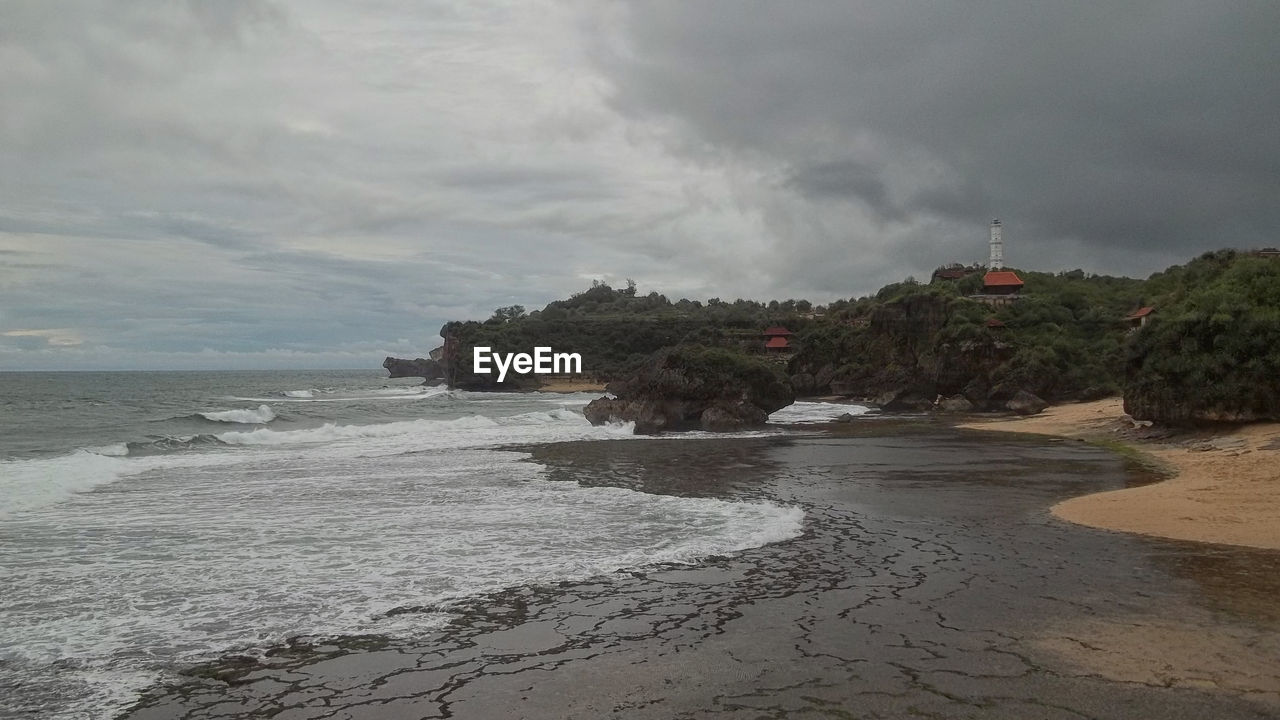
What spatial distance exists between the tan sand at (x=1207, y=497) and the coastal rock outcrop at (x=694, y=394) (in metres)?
16.8

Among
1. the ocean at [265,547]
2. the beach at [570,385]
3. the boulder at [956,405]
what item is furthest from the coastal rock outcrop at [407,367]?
the ocean at [265,547]

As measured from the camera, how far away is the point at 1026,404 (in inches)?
1825

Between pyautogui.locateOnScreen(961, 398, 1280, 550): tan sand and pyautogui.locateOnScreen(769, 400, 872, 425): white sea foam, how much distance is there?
1859 centimetres

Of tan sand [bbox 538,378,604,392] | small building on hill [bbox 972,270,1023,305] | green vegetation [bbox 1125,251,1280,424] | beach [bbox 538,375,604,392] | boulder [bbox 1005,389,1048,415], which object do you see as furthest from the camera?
beach [bbox 538,375,604,392]

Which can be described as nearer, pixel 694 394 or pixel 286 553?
pixel 286 553

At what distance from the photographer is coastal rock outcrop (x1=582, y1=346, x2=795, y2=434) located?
122 feet

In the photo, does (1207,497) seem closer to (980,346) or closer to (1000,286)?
(980,346)

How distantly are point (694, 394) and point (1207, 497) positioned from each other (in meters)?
24.4

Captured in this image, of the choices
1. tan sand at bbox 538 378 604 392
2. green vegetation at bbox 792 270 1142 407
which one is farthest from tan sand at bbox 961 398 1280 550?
tan sand at bbox 538 378 604 392

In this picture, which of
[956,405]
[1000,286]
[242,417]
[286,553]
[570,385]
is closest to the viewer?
[286,553]

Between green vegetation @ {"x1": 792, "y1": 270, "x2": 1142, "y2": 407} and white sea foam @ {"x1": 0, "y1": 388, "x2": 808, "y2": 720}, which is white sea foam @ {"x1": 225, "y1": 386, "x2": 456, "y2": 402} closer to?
green vegetation @ {"x1": 792, "y1": 270, "x2": 1142, "y2": 407}

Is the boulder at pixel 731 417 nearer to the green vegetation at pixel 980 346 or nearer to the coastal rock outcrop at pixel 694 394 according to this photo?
the coastal rock outcrop at pixel 694 394

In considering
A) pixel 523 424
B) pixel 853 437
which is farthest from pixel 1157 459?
pixel 523 424

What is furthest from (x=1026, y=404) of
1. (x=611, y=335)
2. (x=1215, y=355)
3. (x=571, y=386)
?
(x=611, y=335)
